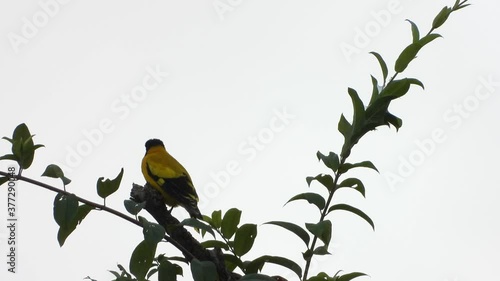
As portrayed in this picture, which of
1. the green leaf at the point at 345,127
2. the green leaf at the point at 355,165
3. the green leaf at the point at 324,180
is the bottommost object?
the green leaf at the point at 324,180

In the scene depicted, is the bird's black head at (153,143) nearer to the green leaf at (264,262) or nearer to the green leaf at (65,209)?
the green leaf at (264,262)

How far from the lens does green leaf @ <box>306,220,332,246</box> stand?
8.23 ft

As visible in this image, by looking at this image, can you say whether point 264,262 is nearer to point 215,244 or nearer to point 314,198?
point 215,244

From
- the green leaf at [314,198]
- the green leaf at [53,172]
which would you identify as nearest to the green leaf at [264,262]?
the green leaf at [314,198]

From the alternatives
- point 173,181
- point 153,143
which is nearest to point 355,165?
point 173,181

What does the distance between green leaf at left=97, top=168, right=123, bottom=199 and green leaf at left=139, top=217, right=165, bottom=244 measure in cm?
24

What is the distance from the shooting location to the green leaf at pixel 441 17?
2.67 m

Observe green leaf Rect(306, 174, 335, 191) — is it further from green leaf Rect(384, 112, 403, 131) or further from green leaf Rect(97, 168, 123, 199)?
green leaf Rect(97, 168, 123, 199)

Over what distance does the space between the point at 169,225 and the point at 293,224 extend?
552mm

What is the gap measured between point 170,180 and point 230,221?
3.03 m

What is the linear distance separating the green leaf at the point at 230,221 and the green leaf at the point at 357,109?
716mm

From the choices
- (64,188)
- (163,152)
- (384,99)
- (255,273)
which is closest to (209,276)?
(255,273)

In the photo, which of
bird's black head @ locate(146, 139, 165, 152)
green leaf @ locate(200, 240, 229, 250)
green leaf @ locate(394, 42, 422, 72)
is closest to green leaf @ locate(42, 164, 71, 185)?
green leaf @ locate(200, 240, 229, 250)

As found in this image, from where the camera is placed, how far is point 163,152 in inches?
274
